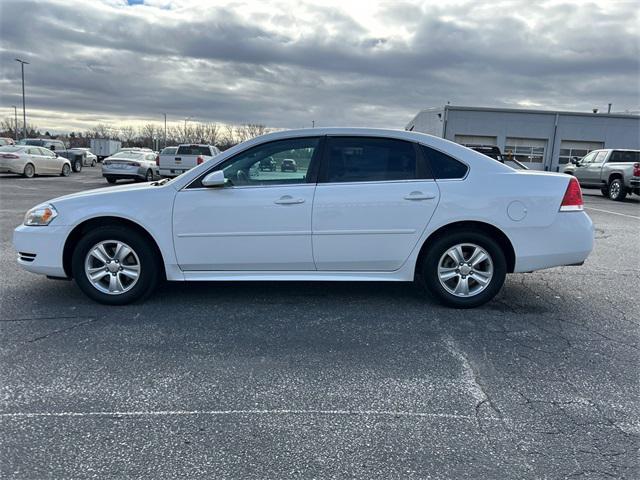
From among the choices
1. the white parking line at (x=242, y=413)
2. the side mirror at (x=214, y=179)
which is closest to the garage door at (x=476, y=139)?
the side mirror at (x=214, y=179)

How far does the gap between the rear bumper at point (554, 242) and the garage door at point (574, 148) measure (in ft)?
133

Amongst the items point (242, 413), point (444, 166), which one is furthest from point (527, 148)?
point (242, 413)

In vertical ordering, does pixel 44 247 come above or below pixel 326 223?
below

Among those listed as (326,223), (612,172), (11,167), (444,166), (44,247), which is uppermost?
(612,172)

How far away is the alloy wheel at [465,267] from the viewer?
4711 millimetres

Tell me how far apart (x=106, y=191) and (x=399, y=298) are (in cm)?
313

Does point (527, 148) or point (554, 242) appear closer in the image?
point (554, 242)

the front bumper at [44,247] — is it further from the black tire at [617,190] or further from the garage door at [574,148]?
the garage door at [574,148]

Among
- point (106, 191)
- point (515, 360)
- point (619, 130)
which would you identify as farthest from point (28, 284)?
point (619, 130)

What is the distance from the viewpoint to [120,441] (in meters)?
2.66

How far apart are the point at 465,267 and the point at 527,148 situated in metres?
40.4

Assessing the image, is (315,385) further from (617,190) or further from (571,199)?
(617,190)

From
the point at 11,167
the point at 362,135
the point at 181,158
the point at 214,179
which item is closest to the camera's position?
the point at 214,179

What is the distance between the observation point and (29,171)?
74.3ft
